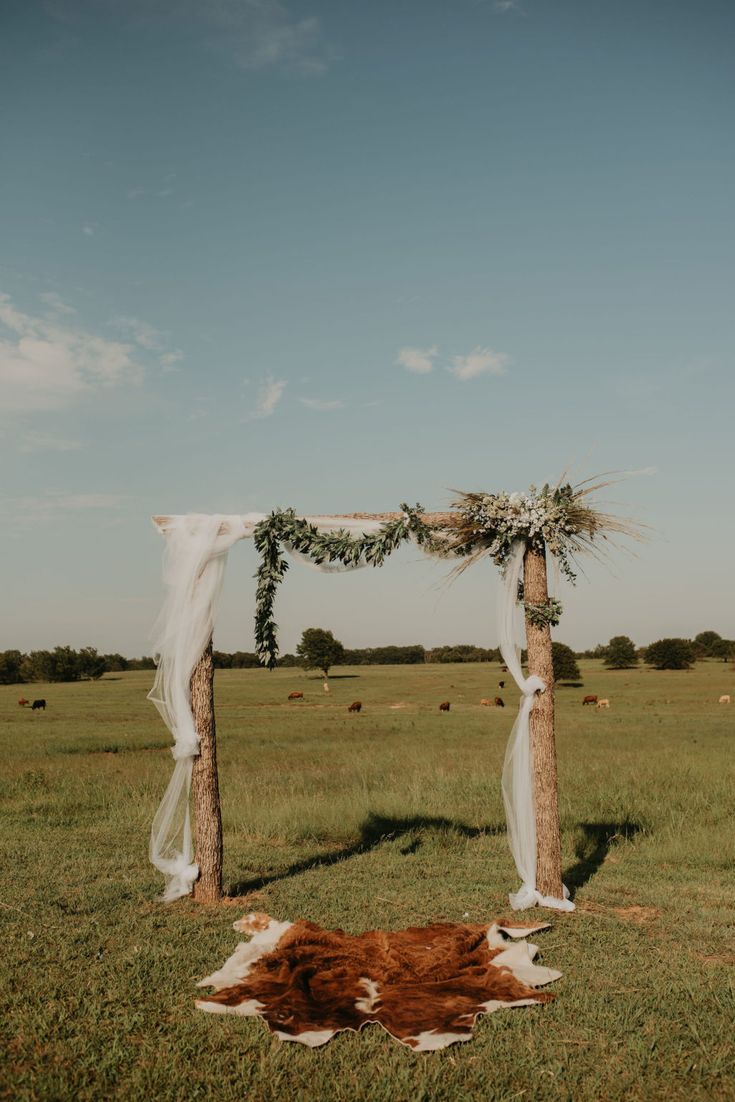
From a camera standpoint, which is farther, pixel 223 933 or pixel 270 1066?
pixel 223 933

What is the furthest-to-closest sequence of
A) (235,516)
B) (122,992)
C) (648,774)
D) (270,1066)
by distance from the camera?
(648,774) → (235,516) → (122,992) → (270,1066)

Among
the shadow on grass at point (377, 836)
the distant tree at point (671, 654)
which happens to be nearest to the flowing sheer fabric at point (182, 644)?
the shadow on grass at point (377, 836)

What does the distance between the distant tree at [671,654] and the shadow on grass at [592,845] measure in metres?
75.5

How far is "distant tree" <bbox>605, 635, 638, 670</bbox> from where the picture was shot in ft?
291

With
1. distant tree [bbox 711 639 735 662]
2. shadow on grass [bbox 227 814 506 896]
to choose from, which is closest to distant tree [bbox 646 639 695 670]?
distant tree [bbox 711 639 735 662]

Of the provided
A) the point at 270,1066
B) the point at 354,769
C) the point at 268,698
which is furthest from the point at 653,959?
the point at 268,698

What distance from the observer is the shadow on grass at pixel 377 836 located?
10.3 m

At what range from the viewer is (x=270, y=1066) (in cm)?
504

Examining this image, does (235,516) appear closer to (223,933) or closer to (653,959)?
(223,933)

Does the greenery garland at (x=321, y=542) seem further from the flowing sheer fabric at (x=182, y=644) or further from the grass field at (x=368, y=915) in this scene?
the grass field at (x=368, y=915)

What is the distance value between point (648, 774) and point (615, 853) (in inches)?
264

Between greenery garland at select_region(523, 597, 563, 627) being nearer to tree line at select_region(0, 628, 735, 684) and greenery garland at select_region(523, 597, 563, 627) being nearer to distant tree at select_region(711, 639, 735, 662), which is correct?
tree line at select_region(0, 628, 735, 684)

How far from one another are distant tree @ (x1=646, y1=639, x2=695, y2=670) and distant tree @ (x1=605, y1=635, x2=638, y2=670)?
249 centimetres

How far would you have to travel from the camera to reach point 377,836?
43.6 ft
